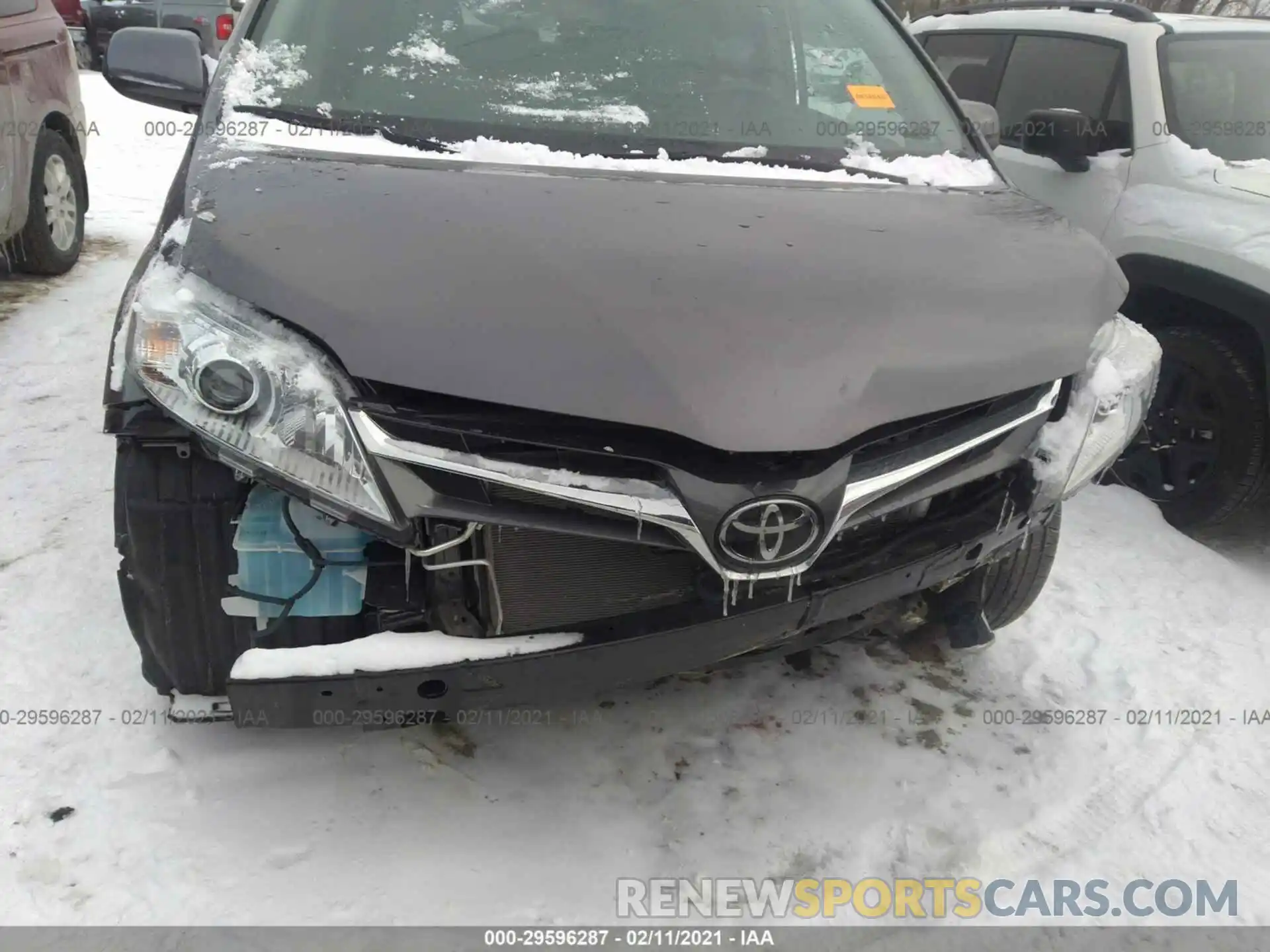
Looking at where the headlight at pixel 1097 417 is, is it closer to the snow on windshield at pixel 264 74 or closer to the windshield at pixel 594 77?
the windshield at pixel 594 77

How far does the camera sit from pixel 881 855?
1.98m

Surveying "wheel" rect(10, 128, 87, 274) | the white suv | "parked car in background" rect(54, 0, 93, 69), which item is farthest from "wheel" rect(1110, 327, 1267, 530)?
"parked car in background" rect(54, 0, 93, 69)

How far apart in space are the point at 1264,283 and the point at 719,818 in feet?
8.42

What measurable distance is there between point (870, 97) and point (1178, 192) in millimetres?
1684

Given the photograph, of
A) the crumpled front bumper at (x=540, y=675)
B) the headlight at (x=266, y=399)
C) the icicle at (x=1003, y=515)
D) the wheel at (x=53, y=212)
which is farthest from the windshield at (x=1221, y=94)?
the wheel at (x=53, y=212)

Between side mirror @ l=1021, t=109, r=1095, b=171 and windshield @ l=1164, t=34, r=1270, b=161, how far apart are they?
12.1 inches

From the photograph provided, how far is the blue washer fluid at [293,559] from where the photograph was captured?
1693 millimetres

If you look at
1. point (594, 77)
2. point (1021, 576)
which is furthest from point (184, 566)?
point (1021, 576)

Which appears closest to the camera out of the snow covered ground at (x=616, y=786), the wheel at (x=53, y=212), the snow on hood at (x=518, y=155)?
the snow covered ground at (x=616, y=786)

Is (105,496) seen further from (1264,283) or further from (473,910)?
(1264,283)

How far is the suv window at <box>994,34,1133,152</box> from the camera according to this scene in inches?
151

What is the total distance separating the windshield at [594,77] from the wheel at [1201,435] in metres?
1.48

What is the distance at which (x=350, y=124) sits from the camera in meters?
2.04

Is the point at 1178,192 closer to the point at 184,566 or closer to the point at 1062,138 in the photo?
the point at 1062,138
